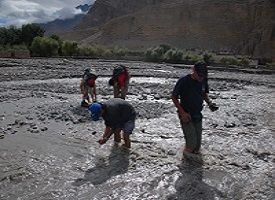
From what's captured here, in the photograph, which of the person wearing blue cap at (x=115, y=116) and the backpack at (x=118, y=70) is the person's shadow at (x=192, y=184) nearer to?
the person wearing blue cap at (x=115, y=116)

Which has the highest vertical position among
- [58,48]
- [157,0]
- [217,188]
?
[157,0]

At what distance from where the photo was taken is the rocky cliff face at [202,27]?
9444cm

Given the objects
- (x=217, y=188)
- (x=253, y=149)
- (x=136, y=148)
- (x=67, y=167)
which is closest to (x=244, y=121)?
(x=253, y=149)

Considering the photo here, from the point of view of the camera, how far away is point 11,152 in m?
7.01

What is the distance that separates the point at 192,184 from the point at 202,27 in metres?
108

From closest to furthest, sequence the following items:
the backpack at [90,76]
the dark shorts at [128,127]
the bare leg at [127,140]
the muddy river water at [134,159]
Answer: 1. the muddy river water at [134,159]
2. the dark shorts at [128,127]
3. the bare leg at [127,140]
4. the backpack at [90,76]

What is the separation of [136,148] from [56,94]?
30.9ft

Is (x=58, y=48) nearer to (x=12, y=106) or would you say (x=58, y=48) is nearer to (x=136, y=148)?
(x=12, y=106)

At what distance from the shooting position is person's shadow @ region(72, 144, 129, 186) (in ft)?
18.6

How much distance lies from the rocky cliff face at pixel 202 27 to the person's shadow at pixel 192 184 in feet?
284

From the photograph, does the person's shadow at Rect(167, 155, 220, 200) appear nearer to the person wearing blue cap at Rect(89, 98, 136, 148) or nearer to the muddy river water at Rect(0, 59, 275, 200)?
the muddy river water at Rect(0, 59, 275, 200)

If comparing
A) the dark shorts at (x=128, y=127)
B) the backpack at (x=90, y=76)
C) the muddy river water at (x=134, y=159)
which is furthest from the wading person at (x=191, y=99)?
the backpack at (x=90, y=76)

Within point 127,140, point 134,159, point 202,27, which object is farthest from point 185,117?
point 202,27

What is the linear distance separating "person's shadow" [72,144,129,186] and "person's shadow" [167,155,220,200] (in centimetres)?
111
